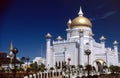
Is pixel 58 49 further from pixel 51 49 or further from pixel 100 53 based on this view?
pixel 100 53

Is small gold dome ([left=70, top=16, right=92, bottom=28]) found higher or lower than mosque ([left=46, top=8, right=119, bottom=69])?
higher

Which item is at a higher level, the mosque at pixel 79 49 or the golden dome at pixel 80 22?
the golden dome at pixel 80 22

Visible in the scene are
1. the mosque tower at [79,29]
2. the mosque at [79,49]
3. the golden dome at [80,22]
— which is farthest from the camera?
the golden dome at [80,22]

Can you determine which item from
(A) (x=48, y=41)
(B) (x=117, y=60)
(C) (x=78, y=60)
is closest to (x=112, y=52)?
(B) (x=117, y=60)

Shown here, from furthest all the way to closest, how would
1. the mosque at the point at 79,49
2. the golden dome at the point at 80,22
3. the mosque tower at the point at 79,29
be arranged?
1. the golden dome at the point at 80,22
2. the mosque tower at the point at 79,29
3. the mosque at the point at 79,49

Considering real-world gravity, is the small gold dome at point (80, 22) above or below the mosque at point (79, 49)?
above

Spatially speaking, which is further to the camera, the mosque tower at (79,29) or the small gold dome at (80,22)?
the small gold dome at (80,22)

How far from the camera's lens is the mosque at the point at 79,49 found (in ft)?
34.5

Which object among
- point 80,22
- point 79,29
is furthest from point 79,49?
point 80,22

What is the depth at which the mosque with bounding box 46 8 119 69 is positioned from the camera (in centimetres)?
1051

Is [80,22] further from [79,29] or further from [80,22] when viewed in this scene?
[79,29]

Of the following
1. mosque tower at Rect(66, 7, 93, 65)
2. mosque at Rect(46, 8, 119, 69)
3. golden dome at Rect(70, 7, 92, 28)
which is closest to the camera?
mosque at Rect(46, 8, 119, 69)

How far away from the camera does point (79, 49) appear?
10.5 m

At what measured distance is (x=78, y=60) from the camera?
10422 millimetres
